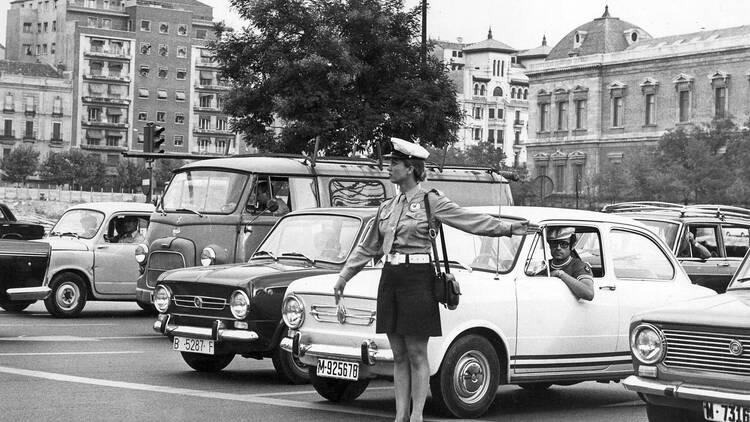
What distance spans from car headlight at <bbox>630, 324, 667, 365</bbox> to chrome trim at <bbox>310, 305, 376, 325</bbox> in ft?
7.44

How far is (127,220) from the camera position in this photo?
76.8 feet

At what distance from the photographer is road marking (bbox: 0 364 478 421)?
38.8 ft

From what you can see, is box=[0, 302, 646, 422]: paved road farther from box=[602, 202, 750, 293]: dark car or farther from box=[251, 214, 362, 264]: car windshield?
box=[602, 202, 750, 293]: dark car

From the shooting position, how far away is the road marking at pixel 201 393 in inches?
466

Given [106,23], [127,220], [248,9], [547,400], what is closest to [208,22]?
[106,23]

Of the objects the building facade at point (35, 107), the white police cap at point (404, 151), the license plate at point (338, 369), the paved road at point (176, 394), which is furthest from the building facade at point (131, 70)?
the white police cap at point (404, 151)

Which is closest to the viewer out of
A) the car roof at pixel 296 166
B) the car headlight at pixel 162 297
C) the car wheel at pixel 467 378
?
the car wheel at pixel 467 378

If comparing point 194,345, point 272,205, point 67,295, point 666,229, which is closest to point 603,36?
point 67,295

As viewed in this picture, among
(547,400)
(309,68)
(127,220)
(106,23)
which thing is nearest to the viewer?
(547,400)

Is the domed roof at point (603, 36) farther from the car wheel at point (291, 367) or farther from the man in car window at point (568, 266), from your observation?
the man in car window at point (568, 266)

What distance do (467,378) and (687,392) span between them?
2.45 meters

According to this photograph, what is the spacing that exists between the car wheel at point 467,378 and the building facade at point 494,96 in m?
171

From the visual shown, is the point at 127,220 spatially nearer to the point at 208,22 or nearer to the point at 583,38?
the point at 583,38

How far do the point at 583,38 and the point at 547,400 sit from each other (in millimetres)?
121103
